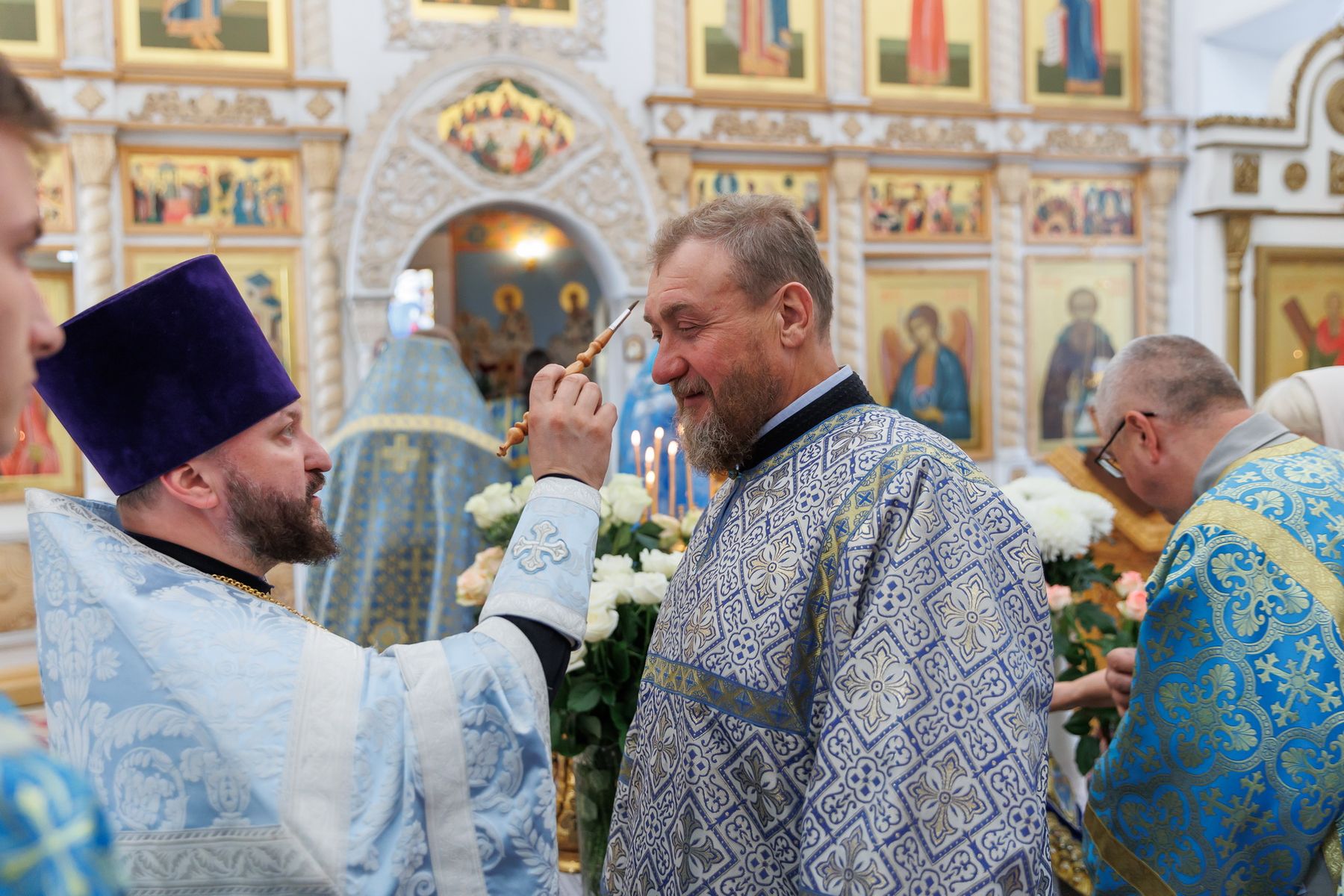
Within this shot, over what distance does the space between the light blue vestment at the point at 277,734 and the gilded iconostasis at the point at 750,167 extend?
6.19 meters

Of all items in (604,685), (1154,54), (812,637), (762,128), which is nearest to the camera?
(812,637)

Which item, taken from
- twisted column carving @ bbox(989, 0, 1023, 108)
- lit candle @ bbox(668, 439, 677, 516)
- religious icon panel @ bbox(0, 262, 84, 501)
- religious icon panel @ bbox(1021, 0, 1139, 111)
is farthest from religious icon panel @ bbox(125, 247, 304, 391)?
religious icon panel @ bbox(1021, 0, 1139, 111)

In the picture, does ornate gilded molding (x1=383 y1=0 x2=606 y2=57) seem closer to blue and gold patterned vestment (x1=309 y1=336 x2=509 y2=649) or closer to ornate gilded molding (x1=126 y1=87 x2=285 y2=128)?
ornate gilded molding (x1=126 y1=87 x2=285 y2=128)

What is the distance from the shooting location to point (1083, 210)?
10242mm

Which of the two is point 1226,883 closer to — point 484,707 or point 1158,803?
point 1158,803

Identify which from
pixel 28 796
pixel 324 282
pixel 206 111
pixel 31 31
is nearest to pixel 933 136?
pixel 324 282

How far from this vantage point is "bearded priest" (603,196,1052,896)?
1.34m

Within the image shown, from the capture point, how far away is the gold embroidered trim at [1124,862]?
193 centimetres

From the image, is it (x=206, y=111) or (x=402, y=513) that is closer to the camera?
(x=402, y=513)

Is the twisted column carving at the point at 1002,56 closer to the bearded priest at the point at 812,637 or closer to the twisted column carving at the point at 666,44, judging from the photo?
the twisted column carving at the point at 666,44

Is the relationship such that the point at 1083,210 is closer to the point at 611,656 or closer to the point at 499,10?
the point at 499,10

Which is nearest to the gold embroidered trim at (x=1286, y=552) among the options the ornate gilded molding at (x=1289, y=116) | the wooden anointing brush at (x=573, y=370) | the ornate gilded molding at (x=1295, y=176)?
the wooden anointing brush at (x=573, y=370)

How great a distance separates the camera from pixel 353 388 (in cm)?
847

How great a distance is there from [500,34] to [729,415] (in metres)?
7.66
